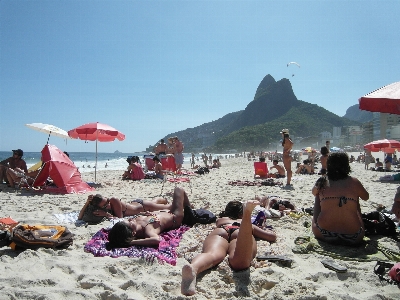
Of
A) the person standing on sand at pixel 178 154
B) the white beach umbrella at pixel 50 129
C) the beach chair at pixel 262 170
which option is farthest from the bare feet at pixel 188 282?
the person standing on sand at pixel 178 154

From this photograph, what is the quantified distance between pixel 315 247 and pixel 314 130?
278ft

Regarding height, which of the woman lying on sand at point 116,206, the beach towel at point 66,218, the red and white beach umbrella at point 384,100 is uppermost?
the red and white beach umbrella at point 384,100

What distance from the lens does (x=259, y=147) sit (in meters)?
77.6

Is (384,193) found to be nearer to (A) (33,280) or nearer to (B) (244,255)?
(B) (244,255)

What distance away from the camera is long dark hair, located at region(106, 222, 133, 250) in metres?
3.05

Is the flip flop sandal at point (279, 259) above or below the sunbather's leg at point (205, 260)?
below

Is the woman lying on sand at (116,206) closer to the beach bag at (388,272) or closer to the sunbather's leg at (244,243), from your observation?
the sunbather's leg at (244,243)

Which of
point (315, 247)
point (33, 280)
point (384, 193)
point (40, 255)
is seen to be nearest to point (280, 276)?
point (315, 247)

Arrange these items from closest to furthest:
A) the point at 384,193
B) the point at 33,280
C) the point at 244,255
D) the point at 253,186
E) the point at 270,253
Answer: the point at 33,280, the point at 244,255, the point at 270,253, the point at 384,193, the point at 253,186

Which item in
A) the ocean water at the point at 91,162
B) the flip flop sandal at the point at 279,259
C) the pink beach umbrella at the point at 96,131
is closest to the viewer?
the flip flop sandal at the point at 279,259

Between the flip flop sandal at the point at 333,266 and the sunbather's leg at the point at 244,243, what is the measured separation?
27.1 inches

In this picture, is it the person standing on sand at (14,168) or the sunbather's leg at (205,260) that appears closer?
the sunbather's leg at (205,260)

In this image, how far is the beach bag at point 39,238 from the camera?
2869 mm

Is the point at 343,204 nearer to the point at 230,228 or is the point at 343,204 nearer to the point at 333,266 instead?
the point at 333,266
